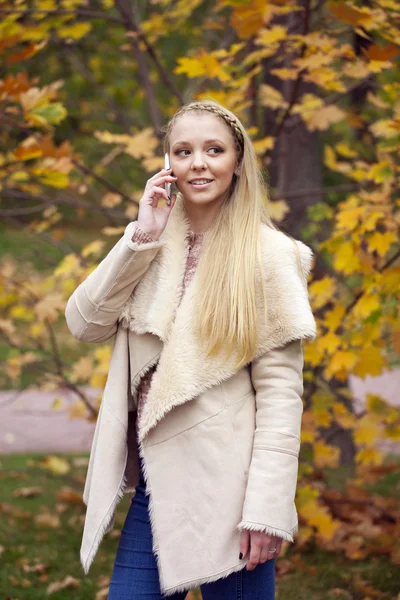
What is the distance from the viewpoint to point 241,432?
199 cm

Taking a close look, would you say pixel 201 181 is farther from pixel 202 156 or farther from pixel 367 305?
pixel 367 305

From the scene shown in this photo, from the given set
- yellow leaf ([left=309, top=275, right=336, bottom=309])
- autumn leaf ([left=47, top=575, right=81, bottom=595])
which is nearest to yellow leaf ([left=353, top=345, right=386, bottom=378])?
yellow leaf ([left=309, top=275, right=336, bottom=309])

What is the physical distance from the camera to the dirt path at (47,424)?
269 inches

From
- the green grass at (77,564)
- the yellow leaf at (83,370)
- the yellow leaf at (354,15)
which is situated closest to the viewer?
the yellow leaf at (354,15)

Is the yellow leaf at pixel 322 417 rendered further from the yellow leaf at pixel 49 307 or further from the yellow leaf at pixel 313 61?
the yellow leaf at pixel 313 61

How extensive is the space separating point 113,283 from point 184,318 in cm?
22

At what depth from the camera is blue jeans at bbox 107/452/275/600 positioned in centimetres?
200

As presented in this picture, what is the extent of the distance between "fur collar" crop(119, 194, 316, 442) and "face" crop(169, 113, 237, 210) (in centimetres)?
16

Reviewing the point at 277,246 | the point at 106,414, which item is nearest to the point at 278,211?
the point at 277,246

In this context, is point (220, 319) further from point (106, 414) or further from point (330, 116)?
point (330, 116)

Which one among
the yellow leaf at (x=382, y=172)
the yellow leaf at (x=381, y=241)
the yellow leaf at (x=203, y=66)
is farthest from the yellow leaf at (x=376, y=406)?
the yellow leaf at (x=203, y=66)

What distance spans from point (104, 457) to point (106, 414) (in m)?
0.12

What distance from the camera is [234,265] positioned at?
2055 millimetres

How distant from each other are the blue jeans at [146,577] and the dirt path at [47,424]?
171 inches
